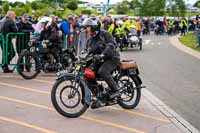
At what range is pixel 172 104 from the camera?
1077 cm

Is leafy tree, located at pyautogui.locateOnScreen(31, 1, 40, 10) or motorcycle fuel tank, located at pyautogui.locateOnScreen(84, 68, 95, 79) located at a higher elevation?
motorcycle fuel tank, located at pyautogui.locateOnScreen(84, 68, 95, 79)

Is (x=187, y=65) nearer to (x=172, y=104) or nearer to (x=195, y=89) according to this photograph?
(x=195, y=89)

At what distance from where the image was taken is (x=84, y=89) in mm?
9273

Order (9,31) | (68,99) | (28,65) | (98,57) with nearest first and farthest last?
(68,99) → (98,57) → (28,65) → (9,31)

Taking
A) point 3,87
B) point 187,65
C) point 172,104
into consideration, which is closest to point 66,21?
point 187,65

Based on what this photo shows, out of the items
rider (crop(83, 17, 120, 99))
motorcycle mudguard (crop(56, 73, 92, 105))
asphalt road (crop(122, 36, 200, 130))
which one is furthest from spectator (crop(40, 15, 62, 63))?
motorcycle mudguard (crop(56, 73, 92, 105))

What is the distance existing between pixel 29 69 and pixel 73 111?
5143 millimetres

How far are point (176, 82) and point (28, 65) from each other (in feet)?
13.2

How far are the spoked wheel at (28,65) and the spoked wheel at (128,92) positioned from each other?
4673 mm

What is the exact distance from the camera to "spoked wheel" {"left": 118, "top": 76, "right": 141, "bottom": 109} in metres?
10.0

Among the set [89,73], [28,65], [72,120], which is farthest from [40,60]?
[72,120]

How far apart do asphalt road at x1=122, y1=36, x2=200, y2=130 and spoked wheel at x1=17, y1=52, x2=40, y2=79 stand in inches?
119

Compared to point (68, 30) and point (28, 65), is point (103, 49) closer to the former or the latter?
point (28, 65)

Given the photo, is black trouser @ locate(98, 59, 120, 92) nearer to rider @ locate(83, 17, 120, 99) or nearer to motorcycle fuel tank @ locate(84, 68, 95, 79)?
rider @ locate(83, 17, 120, 99)
